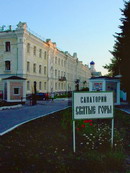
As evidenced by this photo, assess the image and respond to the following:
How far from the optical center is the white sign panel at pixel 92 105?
5320 mm

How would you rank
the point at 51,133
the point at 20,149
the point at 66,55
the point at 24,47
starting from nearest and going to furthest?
the point at 20,149, the point at 51,133, the point at 24,47, the point at 66,55

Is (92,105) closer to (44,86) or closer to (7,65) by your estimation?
(7,65)

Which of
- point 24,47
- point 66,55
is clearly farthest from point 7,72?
point 66,55

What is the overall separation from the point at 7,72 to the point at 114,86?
21754mm

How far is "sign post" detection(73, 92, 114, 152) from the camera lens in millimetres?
5316

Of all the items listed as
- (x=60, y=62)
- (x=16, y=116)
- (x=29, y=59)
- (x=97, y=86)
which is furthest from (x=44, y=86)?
(x=16, y=116)

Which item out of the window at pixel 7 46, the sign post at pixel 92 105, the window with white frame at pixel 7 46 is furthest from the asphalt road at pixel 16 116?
the window at pixel 7 46

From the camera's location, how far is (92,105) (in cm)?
543

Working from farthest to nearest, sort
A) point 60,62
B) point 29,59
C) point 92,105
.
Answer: point 60,62 < point 29,59 < point 92,105

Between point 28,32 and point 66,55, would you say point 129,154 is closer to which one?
point 28,32

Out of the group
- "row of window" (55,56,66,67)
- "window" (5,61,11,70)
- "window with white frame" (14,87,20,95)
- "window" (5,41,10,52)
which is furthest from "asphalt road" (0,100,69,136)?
"row of window" (55,56,66,67)

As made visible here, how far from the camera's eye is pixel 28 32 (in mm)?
34125

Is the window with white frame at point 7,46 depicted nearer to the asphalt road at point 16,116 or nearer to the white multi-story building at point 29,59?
the white multi-story building at point 29,59

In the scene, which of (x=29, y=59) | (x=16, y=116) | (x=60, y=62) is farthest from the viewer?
(x=60, y=62)
